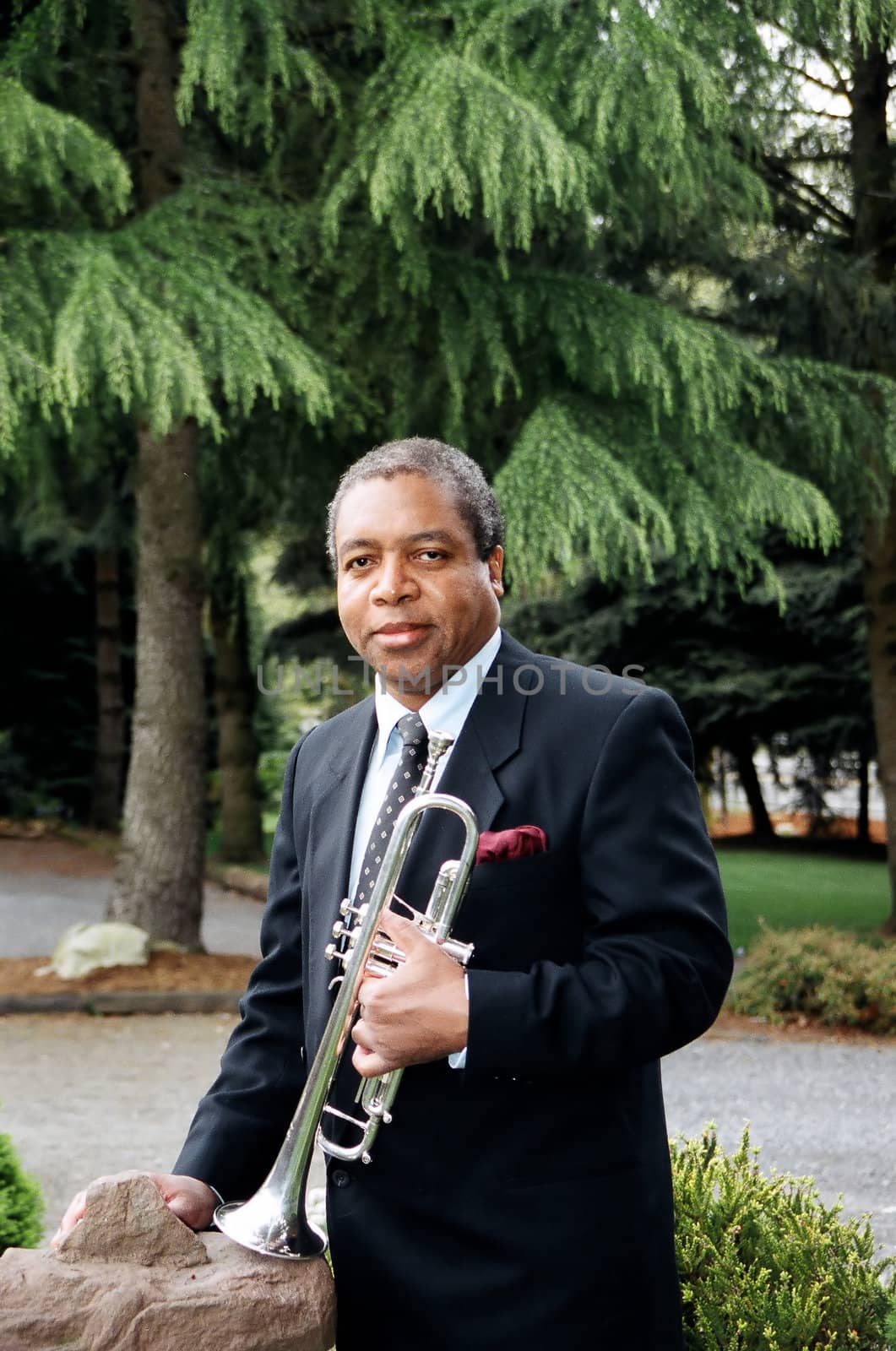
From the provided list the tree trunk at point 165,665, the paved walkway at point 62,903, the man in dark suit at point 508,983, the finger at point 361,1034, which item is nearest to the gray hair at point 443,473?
the man in dark suit at point 508,983

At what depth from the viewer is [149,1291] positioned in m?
1.91

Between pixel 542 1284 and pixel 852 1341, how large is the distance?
1.52m

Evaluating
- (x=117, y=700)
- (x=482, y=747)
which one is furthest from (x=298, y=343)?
(x=117, y=700)

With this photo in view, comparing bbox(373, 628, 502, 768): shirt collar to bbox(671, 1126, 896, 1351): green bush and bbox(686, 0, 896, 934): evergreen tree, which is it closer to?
bbox(671, 1126, 896, 1351): green bush

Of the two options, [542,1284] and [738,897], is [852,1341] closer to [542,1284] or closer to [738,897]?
[542,1284]

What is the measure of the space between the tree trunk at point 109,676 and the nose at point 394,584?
64.6 ft

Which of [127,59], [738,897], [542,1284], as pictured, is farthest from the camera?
[738,897]

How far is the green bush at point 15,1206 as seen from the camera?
13.0 ft

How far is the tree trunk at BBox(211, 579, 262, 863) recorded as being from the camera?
1786 cm

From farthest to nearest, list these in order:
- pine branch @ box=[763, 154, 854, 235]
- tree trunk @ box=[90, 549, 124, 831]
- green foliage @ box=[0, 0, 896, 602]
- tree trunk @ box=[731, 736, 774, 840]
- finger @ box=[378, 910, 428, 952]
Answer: tree trunk @ box=[731, 736, 774, 840]
tree trunk @ box=[90, 549, 124, 831]
pine branch @ box=[763, 154, 854, 235]
green foliage @ box=[0, 0, 896, 602]
finger @ box=[378, 910, 428, 952]

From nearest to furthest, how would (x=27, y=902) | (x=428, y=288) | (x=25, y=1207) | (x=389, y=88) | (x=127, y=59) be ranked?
(x=25, y=1207) → (x=389, y=88) → (x=428, y=288) → (x=127, y=59) → (x=27, y=902)

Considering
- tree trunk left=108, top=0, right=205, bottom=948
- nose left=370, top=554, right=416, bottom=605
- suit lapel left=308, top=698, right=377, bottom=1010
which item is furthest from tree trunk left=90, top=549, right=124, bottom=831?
nose left=370, top=554, right=416, bottom=605

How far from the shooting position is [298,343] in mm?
7926

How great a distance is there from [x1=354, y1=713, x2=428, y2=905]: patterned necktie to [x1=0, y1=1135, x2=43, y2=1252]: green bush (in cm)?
253
